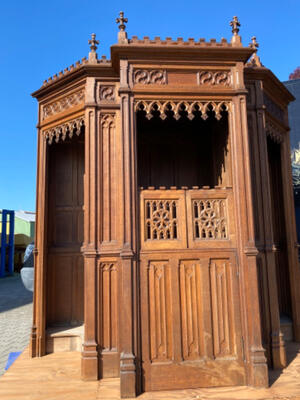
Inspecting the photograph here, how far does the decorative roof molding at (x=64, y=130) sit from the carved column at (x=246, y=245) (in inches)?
→ 87.2

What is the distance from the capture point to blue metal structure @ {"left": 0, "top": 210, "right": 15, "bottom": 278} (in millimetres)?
19391

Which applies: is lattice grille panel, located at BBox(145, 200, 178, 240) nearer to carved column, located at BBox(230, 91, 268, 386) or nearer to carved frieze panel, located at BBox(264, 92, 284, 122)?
carved column, located at BBox(230, 91, 268, 386)

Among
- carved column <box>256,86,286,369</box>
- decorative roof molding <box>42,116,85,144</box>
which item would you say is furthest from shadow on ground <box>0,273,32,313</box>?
carved column <box>256,86,286,369</box>

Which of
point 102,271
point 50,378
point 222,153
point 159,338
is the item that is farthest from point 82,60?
point 50,378

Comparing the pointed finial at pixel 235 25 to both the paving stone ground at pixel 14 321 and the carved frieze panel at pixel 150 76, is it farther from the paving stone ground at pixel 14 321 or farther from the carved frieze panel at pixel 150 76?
the paving stone ground at pixel 14 321

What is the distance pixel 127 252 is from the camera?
3.64m

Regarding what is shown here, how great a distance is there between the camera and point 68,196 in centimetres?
560

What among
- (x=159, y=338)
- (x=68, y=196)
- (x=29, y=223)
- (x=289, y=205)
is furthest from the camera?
(x=29, y=223)

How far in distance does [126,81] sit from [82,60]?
111 cm

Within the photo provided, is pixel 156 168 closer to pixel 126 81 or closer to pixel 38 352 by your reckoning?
pixel 126 81

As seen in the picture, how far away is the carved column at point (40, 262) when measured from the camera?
4680 millimetres

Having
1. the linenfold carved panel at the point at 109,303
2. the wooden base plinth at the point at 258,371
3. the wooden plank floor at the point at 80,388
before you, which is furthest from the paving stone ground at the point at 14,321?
the wooden base plinth at the point at 258,371

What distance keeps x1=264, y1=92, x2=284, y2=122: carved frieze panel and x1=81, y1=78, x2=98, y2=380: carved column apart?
2.78 m

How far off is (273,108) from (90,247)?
3.78 m
